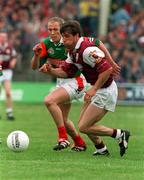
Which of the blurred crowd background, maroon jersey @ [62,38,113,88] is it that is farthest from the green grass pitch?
the blurred crowd background

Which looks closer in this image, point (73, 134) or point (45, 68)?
point (45, 68)

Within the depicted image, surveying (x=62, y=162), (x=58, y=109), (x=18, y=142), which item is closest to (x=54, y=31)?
(x=58, y=109)

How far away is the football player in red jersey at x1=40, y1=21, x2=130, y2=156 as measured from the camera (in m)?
11.8

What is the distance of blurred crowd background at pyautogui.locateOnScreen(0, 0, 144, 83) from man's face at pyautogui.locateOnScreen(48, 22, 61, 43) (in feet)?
41.9

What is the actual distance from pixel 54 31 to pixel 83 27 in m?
15.4

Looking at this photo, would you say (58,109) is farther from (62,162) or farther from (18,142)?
(62,162)

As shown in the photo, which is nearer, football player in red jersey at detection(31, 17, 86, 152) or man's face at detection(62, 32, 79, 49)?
man's face at detection(62, 32, 79, 49)

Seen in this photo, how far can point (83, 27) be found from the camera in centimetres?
2880

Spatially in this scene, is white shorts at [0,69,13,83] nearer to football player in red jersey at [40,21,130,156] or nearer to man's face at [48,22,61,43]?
man's face at [48,22,61,43]

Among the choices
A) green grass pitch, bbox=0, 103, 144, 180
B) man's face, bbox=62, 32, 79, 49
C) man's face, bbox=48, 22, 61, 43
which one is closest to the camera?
green grass pitch, bbox=0, 103, 144, 180

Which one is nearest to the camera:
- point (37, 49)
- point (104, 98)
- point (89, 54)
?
point (89, 54)

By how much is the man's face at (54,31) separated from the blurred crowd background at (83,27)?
1278 cm

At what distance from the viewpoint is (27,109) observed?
2364 cm

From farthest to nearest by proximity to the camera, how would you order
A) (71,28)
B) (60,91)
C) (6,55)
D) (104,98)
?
(6,55)
(60,91)
(104,98)
(71,28)
